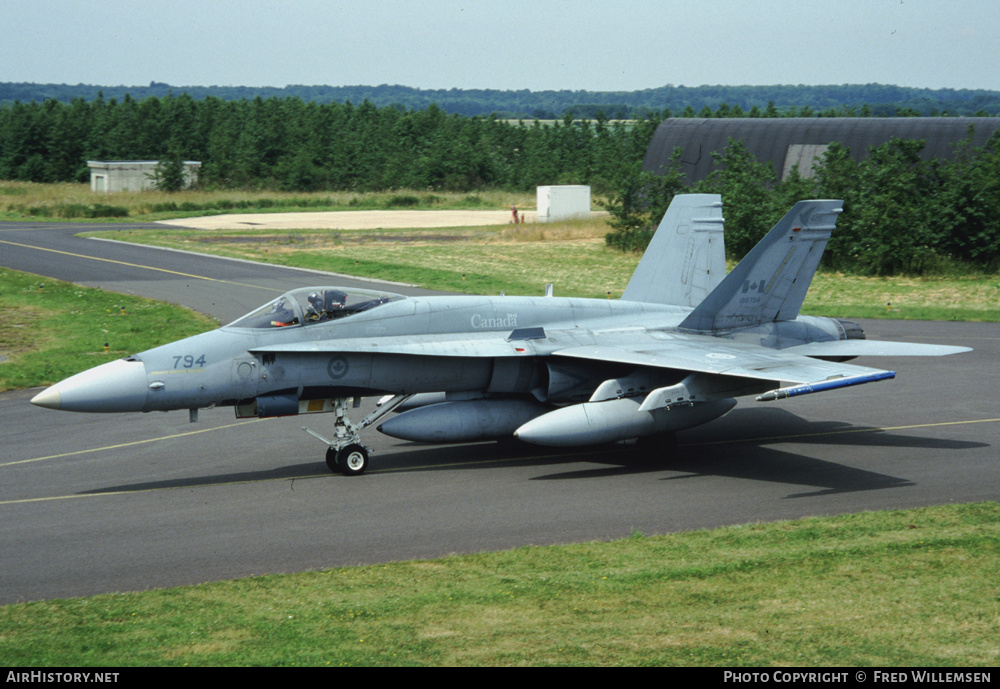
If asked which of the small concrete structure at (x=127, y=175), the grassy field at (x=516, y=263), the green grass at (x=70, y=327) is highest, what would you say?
the small concrete structure at (x=127, y=175)

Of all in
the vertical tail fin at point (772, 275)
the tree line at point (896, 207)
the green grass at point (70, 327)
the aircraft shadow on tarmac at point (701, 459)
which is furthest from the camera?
the tree line at point (896, 207)

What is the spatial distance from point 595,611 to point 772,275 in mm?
9783

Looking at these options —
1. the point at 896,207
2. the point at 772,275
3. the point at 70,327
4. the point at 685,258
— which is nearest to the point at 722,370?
the point at 772,275

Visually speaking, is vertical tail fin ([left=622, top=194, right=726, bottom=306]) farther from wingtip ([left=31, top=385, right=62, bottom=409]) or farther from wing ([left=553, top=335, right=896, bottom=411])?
wingtip ([left=31, top=385, right=62, bottom=409])

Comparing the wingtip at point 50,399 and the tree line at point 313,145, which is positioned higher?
the tree line at point 313,145

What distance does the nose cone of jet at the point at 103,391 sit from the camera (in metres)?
12.6

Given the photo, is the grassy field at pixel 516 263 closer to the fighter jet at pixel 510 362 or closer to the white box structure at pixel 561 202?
the white box structure at pixel 561 202

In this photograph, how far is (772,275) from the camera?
16844 mm

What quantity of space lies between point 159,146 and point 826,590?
9976 centimetres

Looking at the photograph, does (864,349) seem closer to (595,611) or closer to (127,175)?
(595,611)

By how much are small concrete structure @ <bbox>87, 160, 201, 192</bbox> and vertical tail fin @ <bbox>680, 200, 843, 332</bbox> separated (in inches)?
3060

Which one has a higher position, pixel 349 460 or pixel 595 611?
pixel 595 611

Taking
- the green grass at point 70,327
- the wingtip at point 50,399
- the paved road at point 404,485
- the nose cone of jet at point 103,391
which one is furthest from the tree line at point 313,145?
the wingtip at point 50,399

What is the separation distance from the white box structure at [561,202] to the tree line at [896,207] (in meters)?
18.8
